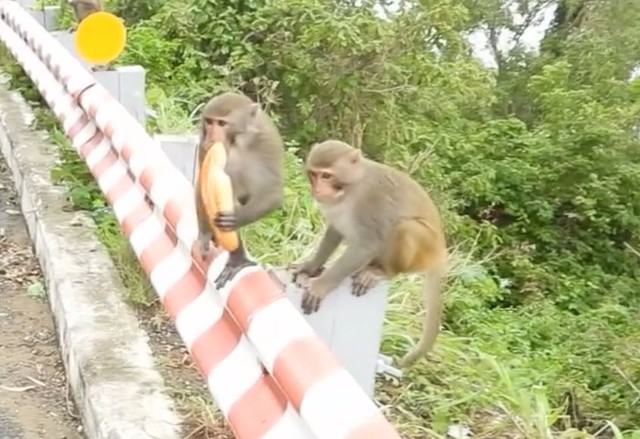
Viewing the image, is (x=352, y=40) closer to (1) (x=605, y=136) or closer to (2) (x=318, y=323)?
(1) (x=605, y=136)

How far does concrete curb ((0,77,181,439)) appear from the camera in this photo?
3.15 meters

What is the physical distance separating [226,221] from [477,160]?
13.1 metres

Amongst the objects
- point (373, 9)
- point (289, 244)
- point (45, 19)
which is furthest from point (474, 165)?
point (289, 244)

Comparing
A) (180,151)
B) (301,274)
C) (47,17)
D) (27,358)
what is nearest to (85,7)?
(47,17)

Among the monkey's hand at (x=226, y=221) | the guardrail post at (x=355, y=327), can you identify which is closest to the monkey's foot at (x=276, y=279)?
the guardrail post at (x=355, y=327)

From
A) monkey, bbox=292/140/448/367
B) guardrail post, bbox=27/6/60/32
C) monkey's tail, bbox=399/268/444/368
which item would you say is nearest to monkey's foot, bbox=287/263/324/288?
monkey, bbox=292/140/448/367

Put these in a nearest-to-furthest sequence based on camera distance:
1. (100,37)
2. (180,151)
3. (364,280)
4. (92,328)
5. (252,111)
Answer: (364,280)
(252,111)
(92,328)
(180,151)
(100,37)

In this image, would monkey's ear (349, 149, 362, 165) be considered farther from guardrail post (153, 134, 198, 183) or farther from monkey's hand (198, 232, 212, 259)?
guardrail post (153, 134, 198, 183)

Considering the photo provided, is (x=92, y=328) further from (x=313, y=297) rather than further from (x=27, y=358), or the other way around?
(x=313, y=297)

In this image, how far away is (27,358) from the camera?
3988 millimetres

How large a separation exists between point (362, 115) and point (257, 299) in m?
8.20

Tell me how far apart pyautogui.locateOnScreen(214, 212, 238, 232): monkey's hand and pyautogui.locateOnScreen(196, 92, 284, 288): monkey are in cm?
10

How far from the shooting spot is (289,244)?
15.9 feet

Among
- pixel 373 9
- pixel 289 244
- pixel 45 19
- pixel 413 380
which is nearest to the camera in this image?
pixel 413 380
